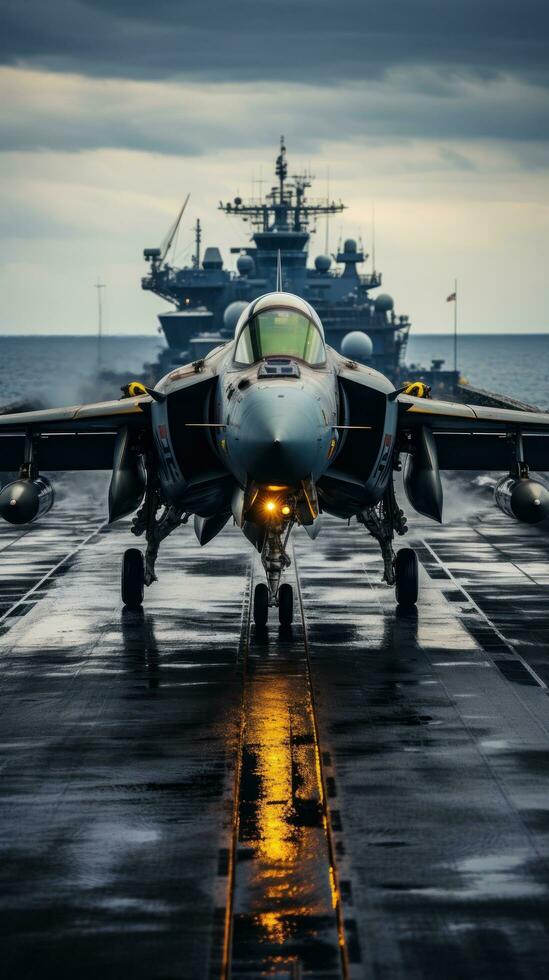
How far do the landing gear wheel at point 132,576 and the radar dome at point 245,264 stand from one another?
65.2 meters

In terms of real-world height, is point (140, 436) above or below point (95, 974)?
above

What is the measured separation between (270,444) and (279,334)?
2.76 metres

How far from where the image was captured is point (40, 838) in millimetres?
11250

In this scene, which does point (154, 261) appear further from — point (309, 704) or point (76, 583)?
point (309, 704)

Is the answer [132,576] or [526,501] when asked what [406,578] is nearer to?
[526,501]

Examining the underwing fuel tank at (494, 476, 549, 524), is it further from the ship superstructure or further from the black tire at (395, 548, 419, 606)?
the ship superstructure

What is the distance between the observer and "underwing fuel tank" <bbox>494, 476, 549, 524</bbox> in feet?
68.9

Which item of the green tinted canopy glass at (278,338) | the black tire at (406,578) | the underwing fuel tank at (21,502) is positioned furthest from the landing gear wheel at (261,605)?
the green tinted canopy glass at (278,338)

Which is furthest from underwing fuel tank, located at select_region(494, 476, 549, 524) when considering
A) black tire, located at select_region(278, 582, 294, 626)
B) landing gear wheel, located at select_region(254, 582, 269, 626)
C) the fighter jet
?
landing gear wheel, located at select_region(254, 582, 269, 626)

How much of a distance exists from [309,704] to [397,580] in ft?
20.8

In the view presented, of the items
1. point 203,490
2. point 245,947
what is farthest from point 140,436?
point 245,947

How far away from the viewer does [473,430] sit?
23047mm

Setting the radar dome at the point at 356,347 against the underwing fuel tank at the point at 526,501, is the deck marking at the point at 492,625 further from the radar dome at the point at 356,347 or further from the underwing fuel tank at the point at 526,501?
the radar dome at the point at 356,347

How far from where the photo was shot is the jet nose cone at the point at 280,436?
15828 millimetres
